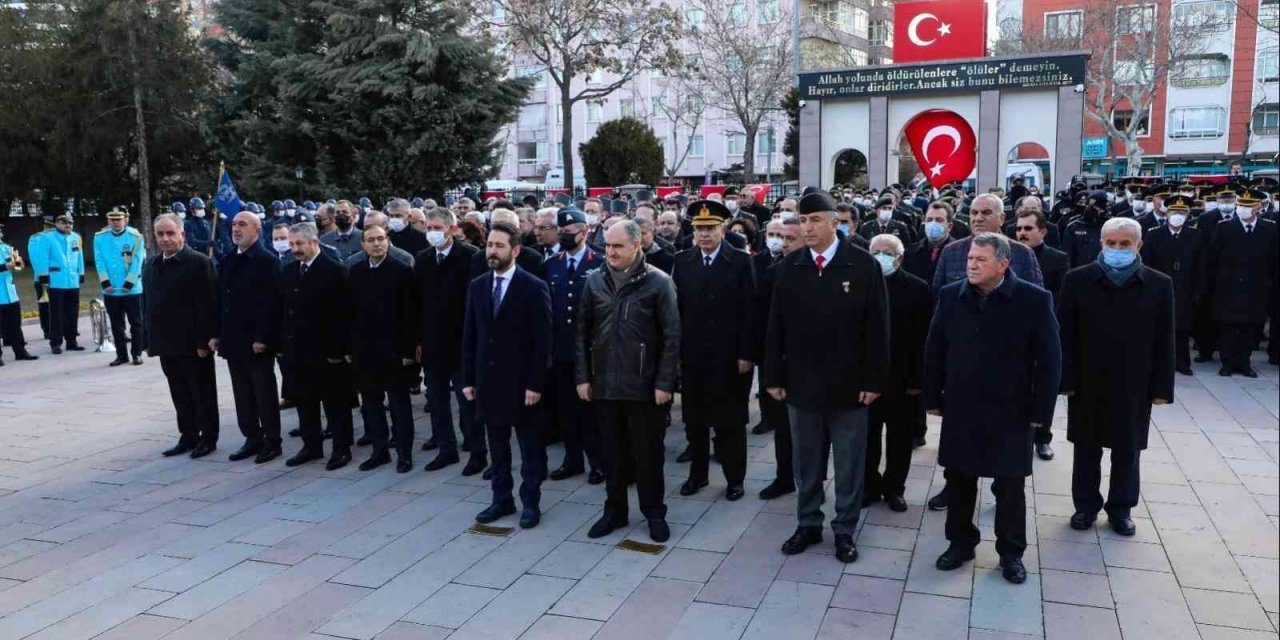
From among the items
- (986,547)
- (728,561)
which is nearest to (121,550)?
(728,561)

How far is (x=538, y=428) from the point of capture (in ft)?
20.4

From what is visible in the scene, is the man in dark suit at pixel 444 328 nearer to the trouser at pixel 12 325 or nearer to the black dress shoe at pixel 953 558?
the black dress shoe at pixel 953 558

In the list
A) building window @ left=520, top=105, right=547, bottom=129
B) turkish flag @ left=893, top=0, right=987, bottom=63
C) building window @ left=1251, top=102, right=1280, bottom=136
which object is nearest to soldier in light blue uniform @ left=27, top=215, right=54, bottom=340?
turkish flag @ left=893, top=0, right=987, bottom=63

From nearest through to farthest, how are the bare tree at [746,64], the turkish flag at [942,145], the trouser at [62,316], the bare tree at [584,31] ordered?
the trouser at [62,316], the turkish flag at [942,145], the bare tree at [584,31], the bare tree at [746,64]

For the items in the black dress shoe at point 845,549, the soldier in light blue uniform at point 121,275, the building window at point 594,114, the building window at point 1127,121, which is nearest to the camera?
the black dress shoe at point 845,549

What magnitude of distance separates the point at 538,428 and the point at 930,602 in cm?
264

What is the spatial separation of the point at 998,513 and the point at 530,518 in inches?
111

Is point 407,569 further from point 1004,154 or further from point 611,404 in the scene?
point 1004,154

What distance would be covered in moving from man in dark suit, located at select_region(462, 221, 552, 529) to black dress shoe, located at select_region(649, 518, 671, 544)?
80cm

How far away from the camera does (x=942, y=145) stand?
2056 centimetres

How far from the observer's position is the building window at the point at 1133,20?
1535 inches

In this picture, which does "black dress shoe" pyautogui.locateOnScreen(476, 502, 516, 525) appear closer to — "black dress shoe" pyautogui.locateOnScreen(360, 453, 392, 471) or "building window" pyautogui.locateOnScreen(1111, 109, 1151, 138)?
"black dress shoe" pyautogui.locateOnScreen(360, 453, 392, 471)

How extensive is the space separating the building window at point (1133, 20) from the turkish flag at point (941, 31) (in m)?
20.0

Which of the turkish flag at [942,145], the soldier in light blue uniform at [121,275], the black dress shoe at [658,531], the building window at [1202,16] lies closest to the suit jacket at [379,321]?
the black dress shoe at [658,531]
